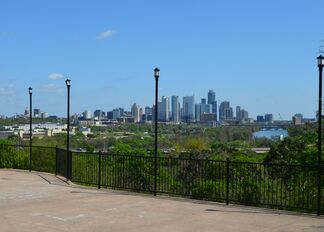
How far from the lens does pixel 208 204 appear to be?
41.9 ft

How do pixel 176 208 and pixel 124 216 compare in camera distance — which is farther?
pixel 176 208

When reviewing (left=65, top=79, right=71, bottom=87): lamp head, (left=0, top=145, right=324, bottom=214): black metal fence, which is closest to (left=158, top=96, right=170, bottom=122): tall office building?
(left=65, top=79, right=71, bottom=87): lamp head

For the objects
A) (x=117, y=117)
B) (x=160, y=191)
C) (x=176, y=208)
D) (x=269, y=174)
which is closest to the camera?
(x=176, y=208)

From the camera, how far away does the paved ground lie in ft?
32.5

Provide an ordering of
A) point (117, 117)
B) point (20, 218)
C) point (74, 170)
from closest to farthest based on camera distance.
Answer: point (20, 218) < point (74, 170) < point (117, 117)

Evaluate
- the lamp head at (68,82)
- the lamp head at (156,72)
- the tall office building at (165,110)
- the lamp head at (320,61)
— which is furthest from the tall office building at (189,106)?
the lamp head at (320,61)

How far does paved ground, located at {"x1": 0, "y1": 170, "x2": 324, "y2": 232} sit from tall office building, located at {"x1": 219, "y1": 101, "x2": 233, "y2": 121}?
462 feet

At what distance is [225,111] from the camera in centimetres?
16550

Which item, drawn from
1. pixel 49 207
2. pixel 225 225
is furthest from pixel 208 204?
pixel 49 207

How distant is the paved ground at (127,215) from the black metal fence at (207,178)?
3.06 feet

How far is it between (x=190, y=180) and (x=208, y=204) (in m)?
2.48

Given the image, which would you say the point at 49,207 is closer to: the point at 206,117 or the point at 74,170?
the point at 74,170

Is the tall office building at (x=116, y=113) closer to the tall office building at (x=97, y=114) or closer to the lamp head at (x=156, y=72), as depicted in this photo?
the tall office building at (x=97, y=114)

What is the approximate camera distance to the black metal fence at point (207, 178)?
12.6m
